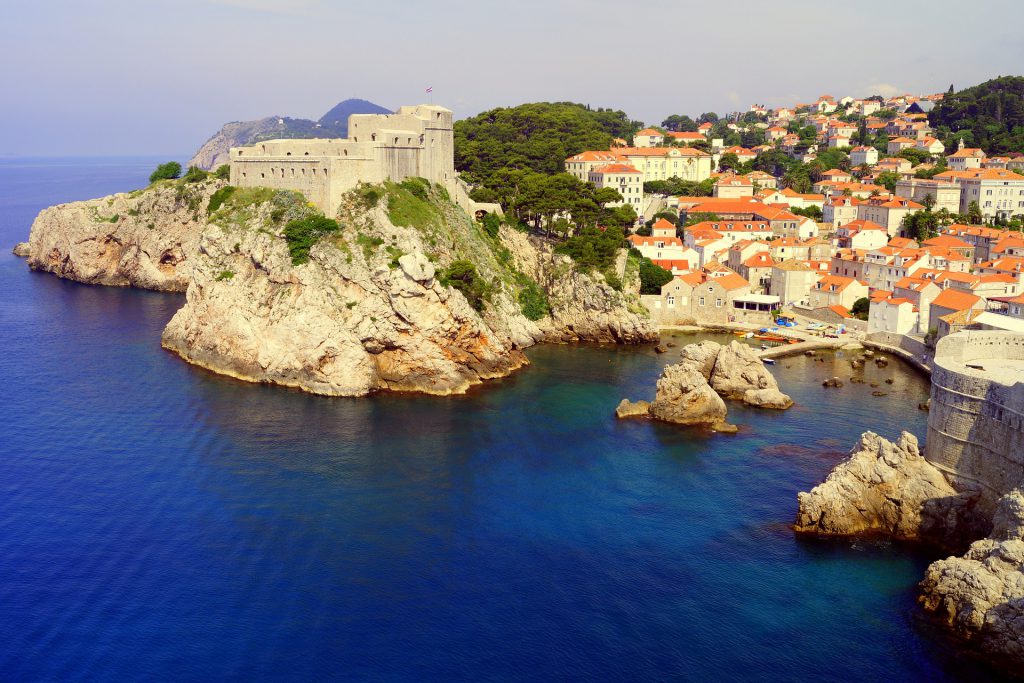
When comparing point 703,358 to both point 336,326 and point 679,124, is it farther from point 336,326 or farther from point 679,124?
point 679,124

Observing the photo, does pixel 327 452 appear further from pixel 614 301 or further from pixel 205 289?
pixel 614 301

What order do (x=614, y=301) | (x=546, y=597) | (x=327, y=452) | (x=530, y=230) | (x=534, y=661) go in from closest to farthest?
(x=534, y=661) < (x=546, y=597) < (x=327, y=452) < (x=614, y=301) < (x=530, y=230)

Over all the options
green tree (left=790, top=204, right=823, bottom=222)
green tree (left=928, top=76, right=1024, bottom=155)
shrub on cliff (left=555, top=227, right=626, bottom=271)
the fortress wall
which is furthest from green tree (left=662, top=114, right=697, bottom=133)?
the fortress wall

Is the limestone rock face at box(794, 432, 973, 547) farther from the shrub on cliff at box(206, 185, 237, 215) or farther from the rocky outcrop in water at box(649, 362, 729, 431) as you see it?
the shrub on cliff at box(206, 185, 237, 215)

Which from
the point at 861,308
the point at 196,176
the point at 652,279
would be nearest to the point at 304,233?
the point at 652,279

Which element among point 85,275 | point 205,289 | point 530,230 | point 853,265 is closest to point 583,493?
point 205,289
